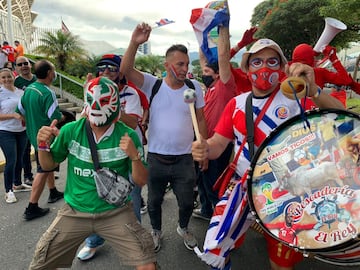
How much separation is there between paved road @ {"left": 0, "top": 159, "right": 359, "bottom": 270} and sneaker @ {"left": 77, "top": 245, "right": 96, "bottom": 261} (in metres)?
0.04

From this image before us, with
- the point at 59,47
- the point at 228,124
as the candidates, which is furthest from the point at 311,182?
the point at 59,47

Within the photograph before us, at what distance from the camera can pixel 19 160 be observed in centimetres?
482

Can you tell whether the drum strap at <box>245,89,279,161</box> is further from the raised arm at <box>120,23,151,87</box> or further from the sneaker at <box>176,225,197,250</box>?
the sneaker at <box>176,225,197,250</box>

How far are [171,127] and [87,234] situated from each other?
118 centimetres

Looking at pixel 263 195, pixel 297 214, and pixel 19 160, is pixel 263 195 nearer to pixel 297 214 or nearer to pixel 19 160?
pixel 297 214

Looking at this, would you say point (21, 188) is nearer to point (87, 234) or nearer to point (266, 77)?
point (87, 234)

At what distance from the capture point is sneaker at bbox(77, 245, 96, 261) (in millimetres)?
3000

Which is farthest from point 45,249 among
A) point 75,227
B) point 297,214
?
point 297,214

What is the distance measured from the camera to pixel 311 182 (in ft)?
5.49

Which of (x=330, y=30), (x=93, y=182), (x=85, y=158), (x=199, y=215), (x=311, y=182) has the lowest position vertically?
(x=199, y=215)

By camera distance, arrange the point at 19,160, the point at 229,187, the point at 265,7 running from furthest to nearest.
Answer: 1. the point at 265,7
2. the point at 19,160
3. the point at 229,187

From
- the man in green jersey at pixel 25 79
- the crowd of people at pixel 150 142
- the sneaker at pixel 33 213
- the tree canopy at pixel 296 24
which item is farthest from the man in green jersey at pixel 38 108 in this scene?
the tree canopy at pixel 296 24

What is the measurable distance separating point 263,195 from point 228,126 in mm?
630

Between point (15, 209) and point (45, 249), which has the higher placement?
point (45, 249)
